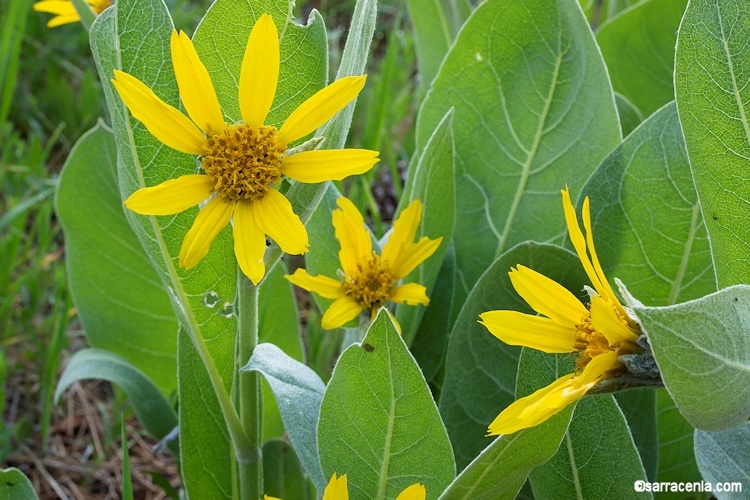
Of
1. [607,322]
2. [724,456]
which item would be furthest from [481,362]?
[607,322]

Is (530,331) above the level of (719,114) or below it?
below

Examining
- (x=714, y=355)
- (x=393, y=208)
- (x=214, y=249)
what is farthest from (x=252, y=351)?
(x=393, y=208)

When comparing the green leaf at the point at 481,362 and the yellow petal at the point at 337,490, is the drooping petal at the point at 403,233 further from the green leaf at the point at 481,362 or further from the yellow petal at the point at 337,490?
the yellow petal at the point at 337,490

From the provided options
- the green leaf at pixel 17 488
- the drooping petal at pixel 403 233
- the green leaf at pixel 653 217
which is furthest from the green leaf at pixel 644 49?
the green leaf at pixel 17 488

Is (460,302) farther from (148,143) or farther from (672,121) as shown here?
(148,143)

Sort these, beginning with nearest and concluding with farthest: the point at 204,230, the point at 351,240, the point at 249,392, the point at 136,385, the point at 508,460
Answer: the point at 508,460 → the point at 204,230 → the point at 249,392 → the point at 351,240 → the point at 136,385

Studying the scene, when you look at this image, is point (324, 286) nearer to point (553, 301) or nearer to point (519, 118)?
point (519, 118)
